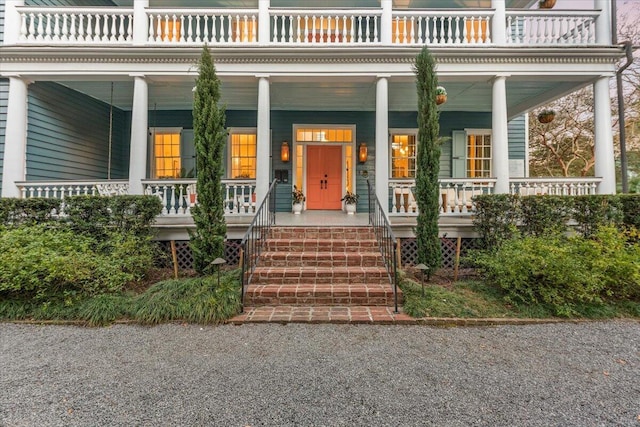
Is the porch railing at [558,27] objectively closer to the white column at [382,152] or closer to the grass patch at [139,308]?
the white column at [382,152]

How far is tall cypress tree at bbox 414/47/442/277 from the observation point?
16.0ft

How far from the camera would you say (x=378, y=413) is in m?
2.18

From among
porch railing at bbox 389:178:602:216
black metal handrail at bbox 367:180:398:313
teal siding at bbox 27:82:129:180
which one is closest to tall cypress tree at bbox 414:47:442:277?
black metal handrail at bbox 367:180:398:313

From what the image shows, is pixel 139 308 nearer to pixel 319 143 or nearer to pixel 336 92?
pixel 336 92

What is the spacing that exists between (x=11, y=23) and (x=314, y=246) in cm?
750

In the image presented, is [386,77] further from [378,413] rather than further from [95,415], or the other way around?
[95,415]

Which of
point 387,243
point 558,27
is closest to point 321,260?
point 387,243

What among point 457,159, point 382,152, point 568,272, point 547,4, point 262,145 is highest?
point 547,4

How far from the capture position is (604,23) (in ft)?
20.2

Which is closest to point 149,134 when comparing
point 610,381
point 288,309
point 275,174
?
point 275,174

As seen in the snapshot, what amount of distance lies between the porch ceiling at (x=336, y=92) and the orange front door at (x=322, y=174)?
4.06 feet

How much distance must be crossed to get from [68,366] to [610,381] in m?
4.93

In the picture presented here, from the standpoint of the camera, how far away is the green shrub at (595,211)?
202 inches

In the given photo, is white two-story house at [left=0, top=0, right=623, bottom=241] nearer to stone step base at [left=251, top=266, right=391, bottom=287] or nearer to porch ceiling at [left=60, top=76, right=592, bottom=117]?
porch ceiling at [left=60, top=76, right=592, bottom=117]
